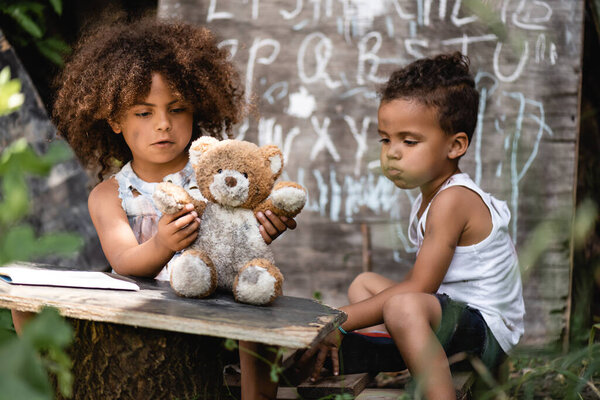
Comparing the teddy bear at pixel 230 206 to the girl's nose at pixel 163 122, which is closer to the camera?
the teddy bear at pixel 230 206

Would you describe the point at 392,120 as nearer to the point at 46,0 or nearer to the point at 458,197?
the point at 458,197

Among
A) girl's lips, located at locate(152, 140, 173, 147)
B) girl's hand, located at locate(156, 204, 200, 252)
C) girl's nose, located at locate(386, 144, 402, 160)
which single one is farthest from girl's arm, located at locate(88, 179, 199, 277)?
girl's nose, located at locate(386, 144, 402, 160)

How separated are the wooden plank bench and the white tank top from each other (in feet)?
2.02

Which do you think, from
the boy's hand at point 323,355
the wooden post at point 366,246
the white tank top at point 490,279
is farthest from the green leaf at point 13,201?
the wooden post at point 366,246

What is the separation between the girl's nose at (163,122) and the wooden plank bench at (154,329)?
54cm

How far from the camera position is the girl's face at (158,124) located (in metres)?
2.12

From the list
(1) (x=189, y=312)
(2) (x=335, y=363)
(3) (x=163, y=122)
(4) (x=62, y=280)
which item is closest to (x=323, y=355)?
(2) (x=335, y=363)

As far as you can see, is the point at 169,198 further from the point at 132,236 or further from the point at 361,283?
the point at 361,283

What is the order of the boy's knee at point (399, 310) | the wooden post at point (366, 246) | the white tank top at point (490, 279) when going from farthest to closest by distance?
the wooden post at point (366, 246), the white tank top at point (490, 279), the boy's knee at point (399, 310)

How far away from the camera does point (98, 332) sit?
1.68 meters

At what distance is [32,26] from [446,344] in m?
2.81

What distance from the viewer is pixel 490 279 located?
2.08 metres

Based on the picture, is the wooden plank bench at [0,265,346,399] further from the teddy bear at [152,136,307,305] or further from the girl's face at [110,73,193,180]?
the girl's face at [110,73,193,180]

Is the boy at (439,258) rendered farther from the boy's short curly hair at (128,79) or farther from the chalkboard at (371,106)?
the chalkboard at (371,106)
